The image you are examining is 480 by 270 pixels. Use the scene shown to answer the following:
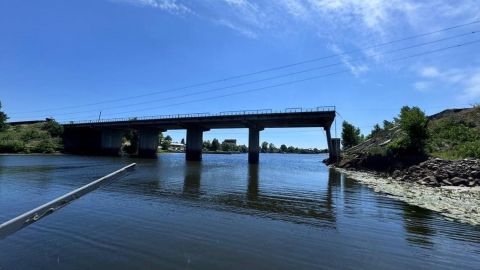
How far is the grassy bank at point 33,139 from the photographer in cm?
11075

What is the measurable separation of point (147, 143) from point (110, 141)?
20.2 metres

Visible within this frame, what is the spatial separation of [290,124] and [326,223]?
83.8 metres

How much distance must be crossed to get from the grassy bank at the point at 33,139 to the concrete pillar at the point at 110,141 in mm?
14594

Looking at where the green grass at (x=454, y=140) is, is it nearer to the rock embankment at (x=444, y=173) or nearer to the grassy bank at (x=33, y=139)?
the rock embankment at (x=444, y=173)

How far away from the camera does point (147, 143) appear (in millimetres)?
122562

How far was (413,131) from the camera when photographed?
49.6 m

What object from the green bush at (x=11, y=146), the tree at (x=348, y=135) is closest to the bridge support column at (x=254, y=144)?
the tree at (x=348, y=135)

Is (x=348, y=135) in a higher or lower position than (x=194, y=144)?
higher

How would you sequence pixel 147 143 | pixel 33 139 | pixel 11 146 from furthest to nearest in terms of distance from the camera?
pixel 33 139 → pixel 147 143 → pixel 11 146

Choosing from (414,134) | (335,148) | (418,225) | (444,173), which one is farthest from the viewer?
(335,148)

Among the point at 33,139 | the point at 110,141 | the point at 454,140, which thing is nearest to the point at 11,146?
the point at 33,139

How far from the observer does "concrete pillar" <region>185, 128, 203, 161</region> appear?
357 ft

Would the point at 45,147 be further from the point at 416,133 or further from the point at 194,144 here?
the point at 416,133

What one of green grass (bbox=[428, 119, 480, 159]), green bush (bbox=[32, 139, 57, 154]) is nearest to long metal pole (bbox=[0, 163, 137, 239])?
green grass (bbox=[428, 119, 480, 159])
